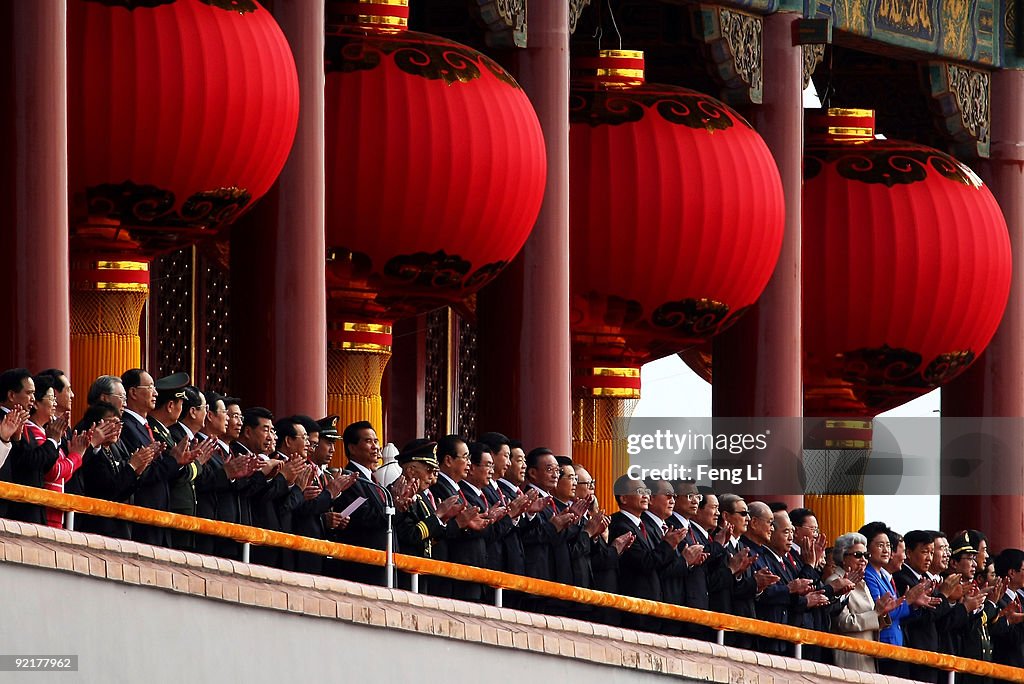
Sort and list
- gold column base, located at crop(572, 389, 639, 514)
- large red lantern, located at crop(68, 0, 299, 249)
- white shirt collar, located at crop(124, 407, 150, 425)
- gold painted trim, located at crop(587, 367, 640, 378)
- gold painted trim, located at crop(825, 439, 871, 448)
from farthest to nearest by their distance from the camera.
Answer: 1. gold painted trim, located at crop(825, 439, 871, 448)
2. gold painted trim, located at crop(587, 367, 640, 378)
3. gold column base, located at crop(572, 389, 639, 514)
4. large red lantern, located at crop(68, 0, 299, 249)
5. white shirt collar, located at crop(124, 407, 150, 425)

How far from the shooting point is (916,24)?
22047 mm

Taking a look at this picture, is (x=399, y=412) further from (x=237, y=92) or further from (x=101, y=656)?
(x=101, y=656)

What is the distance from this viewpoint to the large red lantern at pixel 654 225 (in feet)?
61.4

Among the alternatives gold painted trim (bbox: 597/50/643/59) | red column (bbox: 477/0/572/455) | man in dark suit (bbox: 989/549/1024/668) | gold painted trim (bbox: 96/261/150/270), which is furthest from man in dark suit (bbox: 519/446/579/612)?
gold painted trim (bbox: 597/50/643/59)

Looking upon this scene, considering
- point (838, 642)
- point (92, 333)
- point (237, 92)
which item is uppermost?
point (237, 92)

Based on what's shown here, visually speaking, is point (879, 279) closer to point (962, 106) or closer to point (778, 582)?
point (962, 106)

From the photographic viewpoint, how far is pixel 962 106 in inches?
884

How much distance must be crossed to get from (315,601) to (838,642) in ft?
12.0

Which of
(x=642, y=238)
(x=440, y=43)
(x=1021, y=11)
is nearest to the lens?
(x=440, y=43)

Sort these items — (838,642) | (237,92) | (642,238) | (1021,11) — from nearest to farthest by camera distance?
(838,642) < (237,92) < (642,238) < (1021,11)

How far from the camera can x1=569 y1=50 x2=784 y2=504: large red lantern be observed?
736 inches

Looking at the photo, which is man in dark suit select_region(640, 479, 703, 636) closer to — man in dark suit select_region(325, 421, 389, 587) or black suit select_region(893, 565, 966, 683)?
black suit select_region(893, 565, 966, 683)

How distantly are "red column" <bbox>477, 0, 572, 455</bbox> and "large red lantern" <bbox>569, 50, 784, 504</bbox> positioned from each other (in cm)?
73

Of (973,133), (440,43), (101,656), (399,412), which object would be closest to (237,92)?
(440,43)
